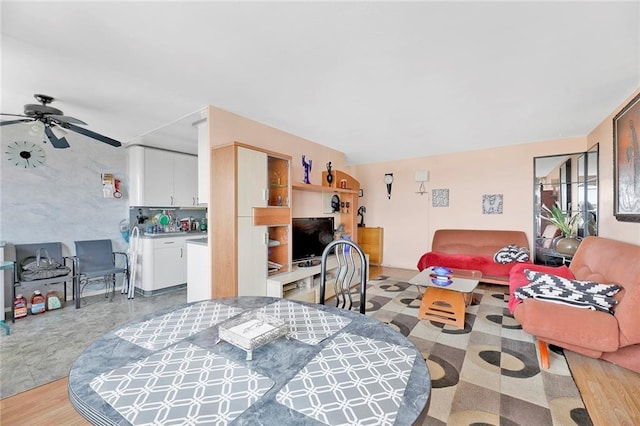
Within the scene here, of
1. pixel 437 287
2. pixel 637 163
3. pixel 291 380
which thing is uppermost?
pixel 637 163

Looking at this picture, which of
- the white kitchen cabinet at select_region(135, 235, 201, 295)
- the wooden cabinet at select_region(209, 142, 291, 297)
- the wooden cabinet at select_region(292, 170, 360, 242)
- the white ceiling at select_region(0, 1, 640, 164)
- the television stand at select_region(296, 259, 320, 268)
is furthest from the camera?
the wooden cabinet at select_region(292, 170, 360, 242)

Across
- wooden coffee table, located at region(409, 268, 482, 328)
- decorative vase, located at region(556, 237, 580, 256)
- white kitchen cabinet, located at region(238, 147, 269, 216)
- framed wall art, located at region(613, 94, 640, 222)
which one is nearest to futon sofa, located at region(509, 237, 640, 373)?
framed wall art, located at region(613, 94, 640, 222)

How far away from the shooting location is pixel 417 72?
2.22 metres

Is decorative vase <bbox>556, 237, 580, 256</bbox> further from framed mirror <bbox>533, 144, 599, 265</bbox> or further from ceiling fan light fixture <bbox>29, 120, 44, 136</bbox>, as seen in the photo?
ceiling fan light fixture <bbox>29, 120, 44, 136</bbox>

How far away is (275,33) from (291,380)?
6.20 feet

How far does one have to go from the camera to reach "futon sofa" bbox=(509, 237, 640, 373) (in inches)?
74.8

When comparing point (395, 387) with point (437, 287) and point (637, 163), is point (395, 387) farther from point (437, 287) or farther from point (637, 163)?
point (637, 163)

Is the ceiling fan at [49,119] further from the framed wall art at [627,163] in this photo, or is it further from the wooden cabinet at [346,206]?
the framed wall art at [627,163]

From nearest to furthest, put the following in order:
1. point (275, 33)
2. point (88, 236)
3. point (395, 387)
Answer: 1. point (395, 387)
2. point (275, 33)
3. point (88, 236)

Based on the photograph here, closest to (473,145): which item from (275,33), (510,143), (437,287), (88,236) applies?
(510,143)

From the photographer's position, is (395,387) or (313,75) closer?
(395,387)

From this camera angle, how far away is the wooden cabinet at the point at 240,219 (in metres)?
2.68

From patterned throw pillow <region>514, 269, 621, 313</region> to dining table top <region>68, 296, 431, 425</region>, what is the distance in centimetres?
190

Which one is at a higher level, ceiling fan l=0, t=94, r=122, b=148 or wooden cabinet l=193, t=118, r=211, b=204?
ceiling fan l=0, t=94, r=122, b=148
